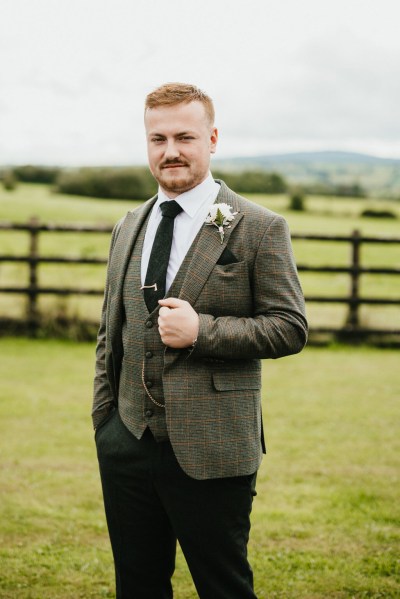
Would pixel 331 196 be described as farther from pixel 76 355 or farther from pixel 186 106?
pixel 186 106

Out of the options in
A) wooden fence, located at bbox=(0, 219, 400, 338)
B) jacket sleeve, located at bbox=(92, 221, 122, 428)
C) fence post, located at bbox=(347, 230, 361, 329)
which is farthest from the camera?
fence post, located at bbox=(347, 230, 361, 329)

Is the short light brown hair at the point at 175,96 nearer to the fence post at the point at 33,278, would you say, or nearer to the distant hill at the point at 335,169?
the fence post at the point at 33,278

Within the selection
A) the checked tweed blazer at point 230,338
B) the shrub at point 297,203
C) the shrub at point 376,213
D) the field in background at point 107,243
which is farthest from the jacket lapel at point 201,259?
the shrub at point 376,213

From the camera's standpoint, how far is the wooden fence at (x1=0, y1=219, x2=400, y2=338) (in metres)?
9.91

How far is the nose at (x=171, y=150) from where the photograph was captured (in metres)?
2.45

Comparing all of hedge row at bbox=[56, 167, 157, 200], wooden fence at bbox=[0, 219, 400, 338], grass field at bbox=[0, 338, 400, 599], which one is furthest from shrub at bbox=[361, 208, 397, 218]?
grass field at bbox=[0, 338, 400, 599]

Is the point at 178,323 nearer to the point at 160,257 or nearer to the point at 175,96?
the point at 160,257

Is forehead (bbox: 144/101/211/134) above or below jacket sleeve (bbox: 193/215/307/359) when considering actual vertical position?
above

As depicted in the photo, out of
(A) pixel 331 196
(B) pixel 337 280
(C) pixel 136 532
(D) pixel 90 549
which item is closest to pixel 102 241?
(B) pixel 337 280

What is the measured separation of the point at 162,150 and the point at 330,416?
15.2ft

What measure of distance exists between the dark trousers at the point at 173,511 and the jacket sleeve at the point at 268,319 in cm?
42

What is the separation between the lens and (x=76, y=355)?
895 cm

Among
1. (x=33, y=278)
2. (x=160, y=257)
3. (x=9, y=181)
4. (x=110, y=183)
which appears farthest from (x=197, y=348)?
(x=9, y=181)

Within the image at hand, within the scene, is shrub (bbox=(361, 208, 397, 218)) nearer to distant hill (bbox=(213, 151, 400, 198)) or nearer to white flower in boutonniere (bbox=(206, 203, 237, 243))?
distant hill (bbox=(213, 151, 400, 198))
